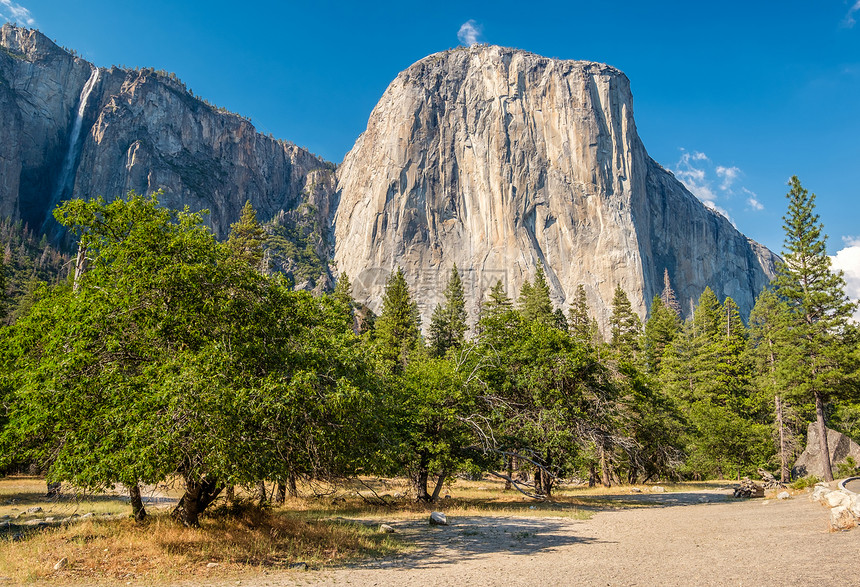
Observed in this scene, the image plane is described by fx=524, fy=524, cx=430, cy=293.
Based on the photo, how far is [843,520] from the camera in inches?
487

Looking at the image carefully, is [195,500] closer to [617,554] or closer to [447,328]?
[617,554]

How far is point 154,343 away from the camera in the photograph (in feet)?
35.9

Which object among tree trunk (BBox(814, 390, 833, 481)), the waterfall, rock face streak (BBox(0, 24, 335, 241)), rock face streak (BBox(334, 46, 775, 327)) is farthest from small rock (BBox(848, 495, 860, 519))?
the waterfall

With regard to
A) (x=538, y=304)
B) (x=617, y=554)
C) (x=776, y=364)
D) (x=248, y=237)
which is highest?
(x=248, y=237)

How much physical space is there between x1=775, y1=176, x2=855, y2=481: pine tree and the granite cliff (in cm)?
12895

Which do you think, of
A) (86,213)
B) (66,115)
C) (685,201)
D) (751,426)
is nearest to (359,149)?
(66,115)

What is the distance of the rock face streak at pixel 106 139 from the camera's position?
129 meters

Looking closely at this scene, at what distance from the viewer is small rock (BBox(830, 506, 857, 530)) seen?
40.3ft

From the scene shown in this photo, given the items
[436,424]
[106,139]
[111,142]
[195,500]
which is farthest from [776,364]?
[106,139]

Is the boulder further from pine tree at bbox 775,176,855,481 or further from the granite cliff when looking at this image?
the granite cliff

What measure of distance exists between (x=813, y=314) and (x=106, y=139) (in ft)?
509

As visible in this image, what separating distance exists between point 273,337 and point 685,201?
154m

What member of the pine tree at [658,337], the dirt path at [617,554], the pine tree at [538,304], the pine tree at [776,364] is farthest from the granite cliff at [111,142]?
the dirt path at [617,554]

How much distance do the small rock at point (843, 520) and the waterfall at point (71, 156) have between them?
156102 mm
